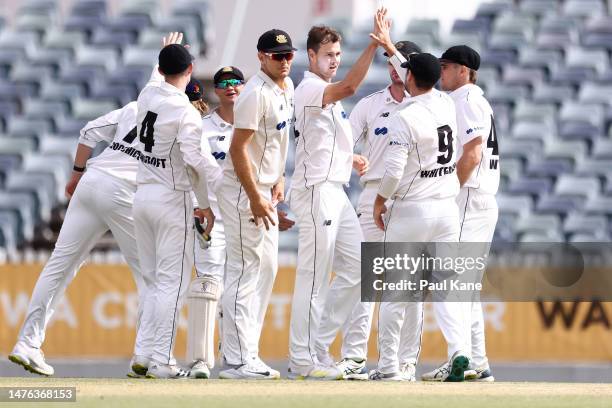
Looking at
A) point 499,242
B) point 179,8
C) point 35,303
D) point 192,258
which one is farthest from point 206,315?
point 179,8

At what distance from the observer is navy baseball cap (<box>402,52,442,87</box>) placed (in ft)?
33.5

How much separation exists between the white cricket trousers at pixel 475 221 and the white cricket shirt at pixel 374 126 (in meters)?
0.68

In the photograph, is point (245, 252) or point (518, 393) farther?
point (245, 252)

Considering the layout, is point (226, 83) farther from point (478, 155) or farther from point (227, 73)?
point (478, 155)

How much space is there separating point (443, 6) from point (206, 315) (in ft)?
46.0

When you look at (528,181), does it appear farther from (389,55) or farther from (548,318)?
(389,55)

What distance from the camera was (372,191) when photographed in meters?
11.2

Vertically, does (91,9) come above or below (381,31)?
above

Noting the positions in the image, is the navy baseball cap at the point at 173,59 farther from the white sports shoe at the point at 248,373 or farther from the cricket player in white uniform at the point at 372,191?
the white sports shoe at the point at 248,373

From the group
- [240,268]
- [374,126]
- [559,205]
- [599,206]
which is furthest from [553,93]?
[240,268]

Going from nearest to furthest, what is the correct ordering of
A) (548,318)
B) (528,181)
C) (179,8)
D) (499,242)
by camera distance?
1. (548,318)
2. (499,242)
3. (528,181)
4. (179,8)

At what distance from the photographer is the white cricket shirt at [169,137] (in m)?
10.3

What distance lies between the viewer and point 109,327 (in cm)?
1706

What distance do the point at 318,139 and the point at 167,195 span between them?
1.14 meters
